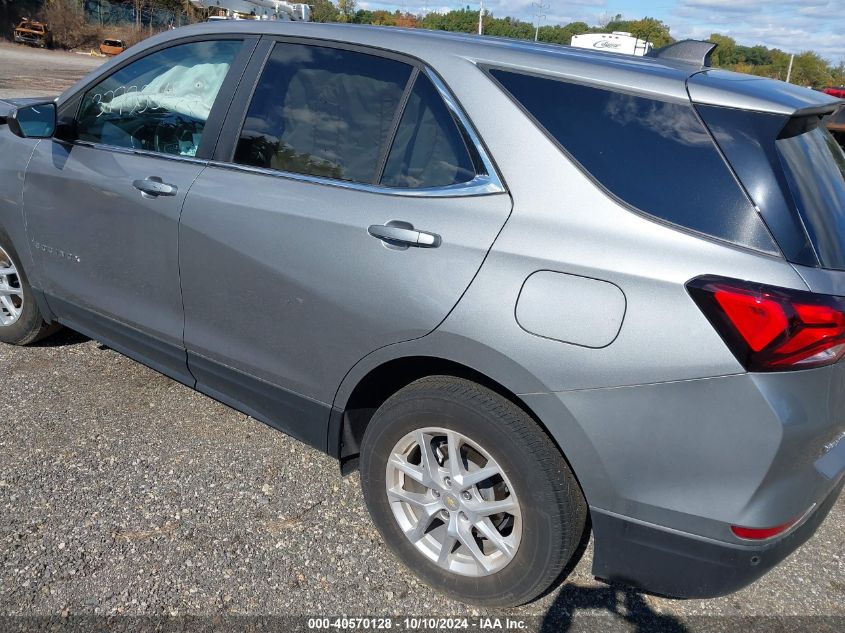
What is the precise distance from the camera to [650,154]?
202 cm

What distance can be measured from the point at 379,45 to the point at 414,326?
108 cm

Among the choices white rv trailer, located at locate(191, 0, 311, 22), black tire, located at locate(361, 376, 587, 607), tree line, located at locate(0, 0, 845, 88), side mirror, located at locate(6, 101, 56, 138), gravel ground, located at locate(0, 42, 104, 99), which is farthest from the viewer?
tree line, located at locate(0, 0, 845, 88)

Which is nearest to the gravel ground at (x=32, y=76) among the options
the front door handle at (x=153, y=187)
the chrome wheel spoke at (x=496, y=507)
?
the front door handle at (x=153, y=187)

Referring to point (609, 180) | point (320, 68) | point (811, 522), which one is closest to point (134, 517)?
point (320, 68)

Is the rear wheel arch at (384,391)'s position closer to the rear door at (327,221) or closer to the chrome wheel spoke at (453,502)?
the rear door at (327,221)

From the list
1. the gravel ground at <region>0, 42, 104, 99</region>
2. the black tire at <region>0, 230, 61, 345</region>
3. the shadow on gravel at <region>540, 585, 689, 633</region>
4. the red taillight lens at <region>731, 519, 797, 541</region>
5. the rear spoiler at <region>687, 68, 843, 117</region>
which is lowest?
the gravel ground at <region>0, 42, 104, 99</region>

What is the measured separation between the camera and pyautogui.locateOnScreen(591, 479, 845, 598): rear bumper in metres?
2.00

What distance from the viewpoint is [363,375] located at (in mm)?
2527

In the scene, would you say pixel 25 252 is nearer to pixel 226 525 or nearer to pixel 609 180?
pixel 226 525

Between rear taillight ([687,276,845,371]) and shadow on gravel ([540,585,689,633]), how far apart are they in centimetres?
112

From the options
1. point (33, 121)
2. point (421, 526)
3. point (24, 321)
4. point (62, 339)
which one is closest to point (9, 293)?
point (24, 321)

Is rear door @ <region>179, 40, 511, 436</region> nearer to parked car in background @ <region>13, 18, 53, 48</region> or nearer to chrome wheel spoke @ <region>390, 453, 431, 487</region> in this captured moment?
chrome wheel spoke @ <region>390, 453, 431, 487</region>

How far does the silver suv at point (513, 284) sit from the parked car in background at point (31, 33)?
47613 millimetres

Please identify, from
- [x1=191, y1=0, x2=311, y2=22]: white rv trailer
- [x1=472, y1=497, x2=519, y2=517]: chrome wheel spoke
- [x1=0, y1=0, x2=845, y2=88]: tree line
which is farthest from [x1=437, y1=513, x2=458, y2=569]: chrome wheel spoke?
[x1=0, y1=0, x2=845, y2=88]: tree line
